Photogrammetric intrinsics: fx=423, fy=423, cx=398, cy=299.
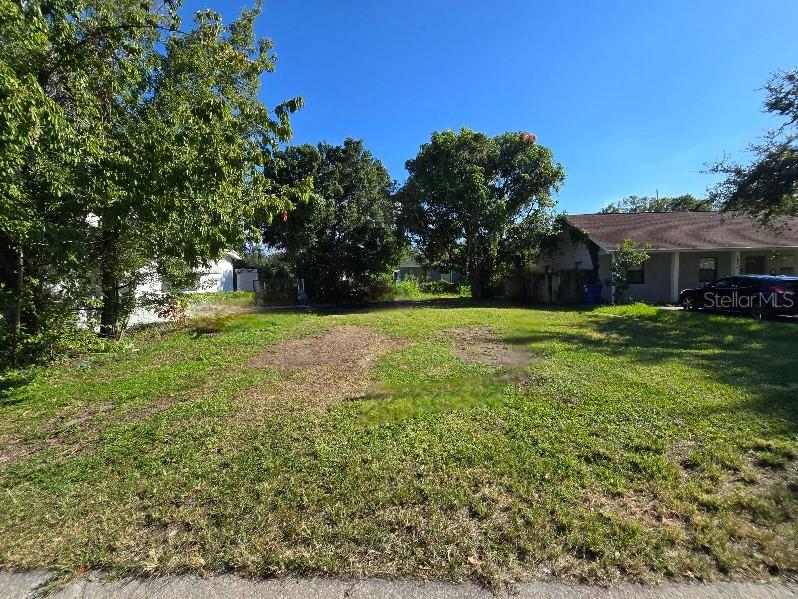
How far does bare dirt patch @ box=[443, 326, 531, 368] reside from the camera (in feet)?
23.5

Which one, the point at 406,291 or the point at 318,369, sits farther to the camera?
the point at 406,291

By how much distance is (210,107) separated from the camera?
659 centimetres

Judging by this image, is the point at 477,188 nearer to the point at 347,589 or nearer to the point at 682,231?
the point at 682,231

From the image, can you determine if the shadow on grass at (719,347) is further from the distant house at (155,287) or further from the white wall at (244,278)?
the white wall at (244,278)

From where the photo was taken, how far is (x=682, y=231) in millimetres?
19969

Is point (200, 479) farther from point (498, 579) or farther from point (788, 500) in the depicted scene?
point (788, 500)

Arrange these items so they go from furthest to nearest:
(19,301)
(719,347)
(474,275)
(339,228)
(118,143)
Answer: (474,275) → (339,228) → (719,347) → (19,301) → (118,143)

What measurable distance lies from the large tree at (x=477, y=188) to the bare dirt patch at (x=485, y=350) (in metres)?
11.0

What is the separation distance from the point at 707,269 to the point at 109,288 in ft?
77.4

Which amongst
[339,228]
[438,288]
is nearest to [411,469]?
[339,228]

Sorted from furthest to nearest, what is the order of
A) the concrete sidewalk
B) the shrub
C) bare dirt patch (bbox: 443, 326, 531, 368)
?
1. the shrub
2. bare dirt patch (bbox: 443, 326, 531, 368)
3. the concrete sidewalk

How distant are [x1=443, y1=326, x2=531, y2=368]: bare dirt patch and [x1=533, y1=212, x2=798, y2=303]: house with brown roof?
10950 millimetres

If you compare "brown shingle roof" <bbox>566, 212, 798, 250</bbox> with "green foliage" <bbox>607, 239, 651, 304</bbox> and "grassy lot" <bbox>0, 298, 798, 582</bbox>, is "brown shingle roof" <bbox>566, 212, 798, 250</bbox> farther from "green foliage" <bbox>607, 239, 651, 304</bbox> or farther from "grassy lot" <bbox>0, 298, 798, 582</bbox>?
"grassy lot" <bbox>0, 298, 798, 582</bbox>

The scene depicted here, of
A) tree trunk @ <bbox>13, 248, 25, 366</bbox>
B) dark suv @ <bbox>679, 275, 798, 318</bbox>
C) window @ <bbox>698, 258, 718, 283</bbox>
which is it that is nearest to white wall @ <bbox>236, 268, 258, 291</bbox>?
tree trunk @ <bbox>13, 248, 25, 366</bbox>
